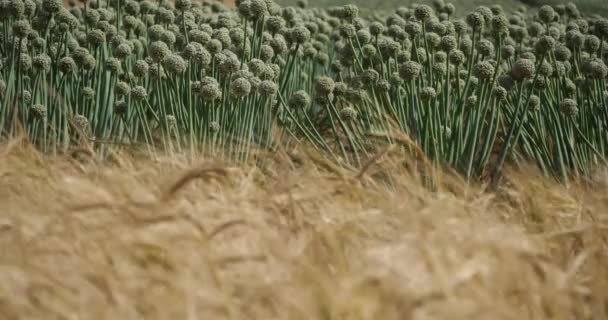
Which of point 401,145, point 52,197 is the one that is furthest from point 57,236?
point 401,145

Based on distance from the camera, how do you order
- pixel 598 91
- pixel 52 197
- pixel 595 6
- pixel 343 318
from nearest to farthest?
pixel 343 318 < pixel 52 197 < pixel 598 91 < pixel 595 6

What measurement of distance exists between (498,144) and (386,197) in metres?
1.65

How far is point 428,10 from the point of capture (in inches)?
119

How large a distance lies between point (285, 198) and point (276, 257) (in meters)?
0.38

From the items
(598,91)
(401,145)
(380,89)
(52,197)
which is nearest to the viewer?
(52,197)

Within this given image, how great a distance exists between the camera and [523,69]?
2.71 metres

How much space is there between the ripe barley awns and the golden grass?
0.87 meters

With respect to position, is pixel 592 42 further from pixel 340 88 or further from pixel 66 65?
pixel 66 65

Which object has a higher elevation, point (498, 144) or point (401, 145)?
point (401, 145)

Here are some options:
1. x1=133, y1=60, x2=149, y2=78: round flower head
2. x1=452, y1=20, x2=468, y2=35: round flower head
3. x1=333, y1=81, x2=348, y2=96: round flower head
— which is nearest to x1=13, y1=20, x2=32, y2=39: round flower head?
x1=133, y1=60, x2=149, y2=78: round flower head

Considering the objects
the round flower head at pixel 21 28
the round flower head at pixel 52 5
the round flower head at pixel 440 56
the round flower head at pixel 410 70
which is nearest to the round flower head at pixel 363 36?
the round flower head at pixel 440 56

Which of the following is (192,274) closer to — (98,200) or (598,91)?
(98,200)

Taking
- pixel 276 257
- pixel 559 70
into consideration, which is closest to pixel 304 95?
pixel 559 70

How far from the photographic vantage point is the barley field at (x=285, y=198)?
4.80 ft
